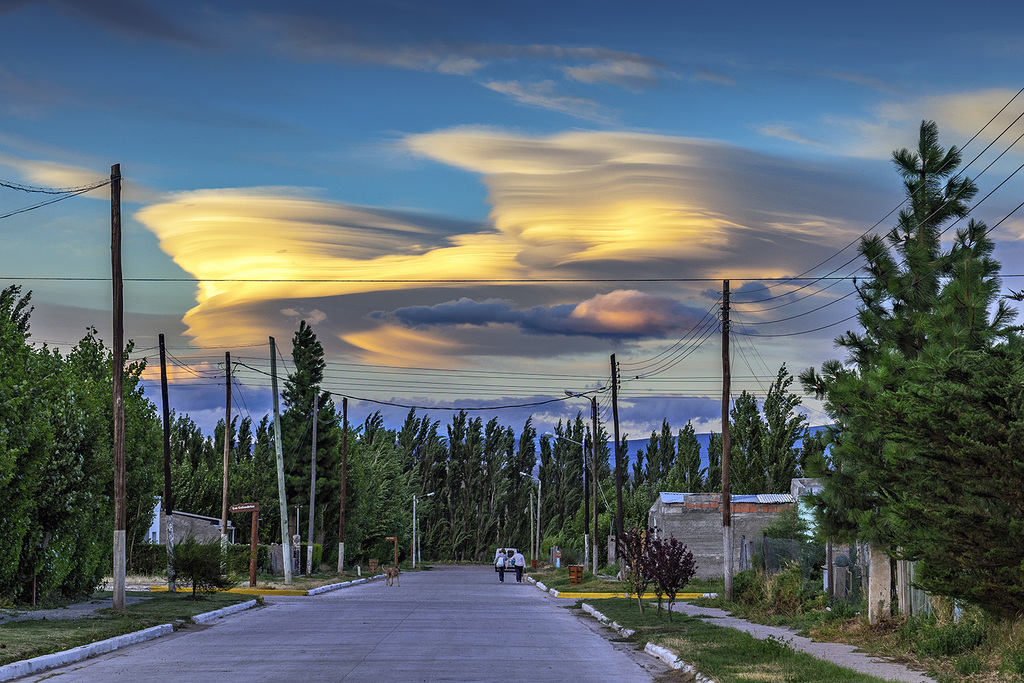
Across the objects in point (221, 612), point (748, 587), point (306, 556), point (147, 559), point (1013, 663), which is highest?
point (1013, 663)

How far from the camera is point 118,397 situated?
25891mm

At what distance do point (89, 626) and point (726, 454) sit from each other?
710 inches

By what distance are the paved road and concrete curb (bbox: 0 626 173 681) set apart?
247 mm

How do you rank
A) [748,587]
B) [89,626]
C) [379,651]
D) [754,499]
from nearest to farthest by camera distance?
[379,651] < [89,626] < [748,587] < [754,499]

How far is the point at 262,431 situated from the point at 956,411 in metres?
102

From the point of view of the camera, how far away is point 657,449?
133625mm

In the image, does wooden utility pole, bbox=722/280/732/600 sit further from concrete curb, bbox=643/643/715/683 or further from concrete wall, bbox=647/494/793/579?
concrete wall, bbox=647/494/793/579

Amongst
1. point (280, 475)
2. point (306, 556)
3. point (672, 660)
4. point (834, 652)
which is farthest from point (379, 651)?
point (306, 556)

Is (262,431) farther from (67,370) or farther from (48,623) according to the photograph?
(48,623)

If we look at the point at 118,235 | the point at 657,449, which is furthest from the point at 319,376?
the point at 657,449

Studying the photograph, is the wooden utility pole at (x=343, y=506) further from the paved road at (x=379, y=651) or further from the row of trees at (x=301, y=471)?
the paved road at (x=379, y=651)

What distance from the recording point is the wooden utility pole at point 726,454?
31.1 meters

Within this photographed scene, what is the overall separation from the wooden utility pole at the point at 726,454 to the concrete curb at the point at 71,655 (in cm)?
1567

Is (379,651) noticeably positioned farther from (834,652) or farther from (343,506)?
(343,506)
